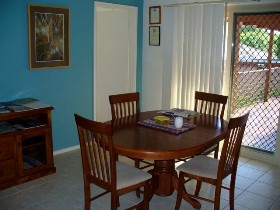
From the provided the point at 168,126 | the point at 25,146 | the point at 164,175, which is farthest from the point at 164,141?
the point at 25,146

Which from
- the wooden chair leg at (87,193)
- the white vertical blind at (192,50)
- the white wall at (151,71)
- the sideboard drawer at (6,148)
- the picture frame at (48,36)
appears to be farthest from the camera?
the white wall at (151,71)

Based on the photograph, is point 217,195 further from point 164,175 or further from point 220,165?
point 164,175

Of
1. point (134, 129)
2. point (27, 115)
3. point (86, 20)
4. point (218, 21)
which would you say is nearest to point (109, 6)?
point (86, 20)

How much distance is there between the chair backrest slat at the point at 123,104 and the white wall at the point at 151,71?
126cm

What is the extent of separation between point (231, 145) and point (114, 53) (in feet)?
9.67

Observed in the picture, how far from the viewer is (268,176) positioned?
3.61 meters

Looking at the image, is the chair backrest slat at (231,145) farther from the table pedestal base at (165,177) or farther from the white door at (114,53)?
the white door at (114,53)

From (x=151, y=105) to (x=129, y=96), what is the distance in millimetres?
1612

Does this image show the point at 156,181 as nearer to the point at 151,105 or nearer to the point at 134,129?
the point at 134,129

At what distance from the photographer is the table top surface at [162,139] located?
7.55ft

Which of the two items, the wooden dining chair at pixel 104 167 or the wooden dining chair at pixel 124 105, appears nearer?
the wooden dining chair at pixel 104 167

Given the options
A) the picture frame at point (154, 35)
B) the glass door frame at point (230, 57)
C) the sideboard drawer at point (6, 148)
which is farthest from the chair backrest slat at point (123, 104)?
the picture frame at point (154, 35)

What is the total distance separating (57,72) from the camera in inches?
156

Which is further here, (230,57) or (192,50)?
(192,50)
